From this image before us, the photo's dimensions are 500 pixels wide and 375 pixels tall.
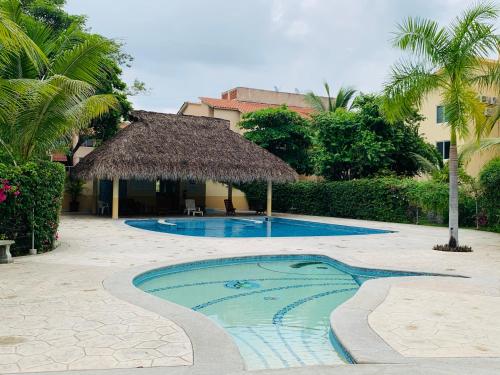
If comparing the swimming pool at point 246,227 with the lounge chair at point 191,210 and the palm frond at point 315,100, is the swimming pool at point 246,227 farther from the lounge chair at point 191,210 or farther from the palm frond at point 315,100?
the palm frond at point 315,100

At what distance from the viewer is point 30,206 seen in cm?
937

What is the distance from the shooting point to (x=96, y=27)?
1029 inches

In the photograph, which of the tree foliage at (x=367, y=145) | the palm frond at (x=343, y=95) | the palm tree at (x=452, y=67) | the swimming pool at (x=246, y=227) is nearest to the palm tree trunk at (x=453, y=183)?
the palm tree at (x=452, y=67)

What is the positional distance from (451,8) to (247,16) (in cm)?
564

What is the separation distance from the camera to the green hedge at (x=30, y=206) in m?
9.09

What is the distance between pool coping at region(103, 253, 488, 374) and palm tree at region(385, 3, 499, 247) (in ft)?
17.6

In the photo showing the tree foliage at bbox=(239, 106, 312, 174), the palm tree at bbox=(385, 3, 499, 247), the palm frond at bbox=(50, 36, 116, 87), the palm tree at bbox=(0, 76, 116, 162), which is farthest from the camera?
the tree foliage at bbox=(239, 106, 312, 174)

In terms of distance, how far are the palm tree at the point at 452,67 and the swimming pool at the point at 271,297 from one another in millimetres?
4067

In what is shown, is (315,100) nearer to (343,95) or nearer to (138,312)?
(343,95)

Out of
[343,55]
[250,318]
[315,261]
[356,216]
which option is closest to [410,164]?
[356,216]

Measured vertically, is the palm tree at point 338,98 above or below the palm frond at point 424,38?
above

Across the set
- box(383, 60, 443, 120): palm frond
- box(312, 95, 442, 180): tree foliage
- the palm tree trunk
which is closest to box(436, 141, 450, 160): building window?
box(312, 95, 442, 180): tree foliage

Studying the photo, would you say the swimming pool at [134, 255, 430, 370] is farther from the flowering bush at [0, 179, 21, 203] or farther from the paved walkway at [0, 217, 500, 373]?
the flowering bush at [0, 179, 21, 203]

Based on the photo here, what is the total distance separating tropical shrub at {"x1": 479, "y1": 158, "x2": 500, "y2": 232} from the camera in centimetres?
1552
